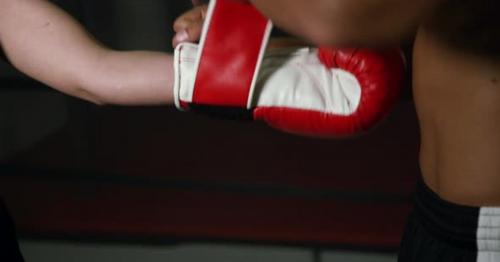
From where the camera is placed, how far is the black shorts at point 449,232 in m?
0.82

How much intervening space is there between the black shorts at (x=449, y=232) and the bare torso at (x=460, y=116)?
0.04 ft

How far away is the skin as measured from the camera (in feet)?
2.85

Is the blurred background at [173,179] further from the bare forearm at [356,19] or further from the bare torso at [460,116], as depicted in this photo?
the bare forearm at [356,19]

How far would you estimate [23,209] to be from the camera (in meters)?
1.98

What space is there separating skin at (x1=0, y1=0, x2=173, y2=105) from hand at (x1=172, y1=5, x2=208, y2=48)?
36 millimetres

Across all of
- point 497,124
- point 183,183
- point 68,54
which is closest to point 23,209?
Result: point 183,183

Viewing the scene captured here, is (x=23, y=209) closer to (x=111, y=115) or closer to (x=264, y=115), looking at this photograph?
(x=111, y=115)

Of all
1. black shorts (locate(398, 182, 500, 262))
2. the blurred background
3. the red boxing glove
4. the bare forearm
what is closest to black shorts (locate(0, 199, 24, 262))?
the red boxing glove

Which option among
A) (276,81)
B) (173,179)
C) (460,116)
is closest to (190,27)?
(276,81)

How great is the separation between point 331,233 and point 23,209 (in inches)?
32.7

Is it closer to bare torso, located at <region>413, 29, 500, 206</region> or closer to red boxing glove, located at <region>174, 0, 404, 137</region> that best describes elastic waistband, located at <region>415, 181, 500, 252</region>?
bare torso, located at <region>413, 29, 500, 206</region>

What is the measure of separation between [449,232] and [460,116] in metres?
0.14

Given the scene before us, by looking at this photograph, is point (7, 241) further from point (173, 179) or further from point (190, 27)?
point (173, 179)

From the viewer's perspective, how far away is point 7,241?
1023 mm
